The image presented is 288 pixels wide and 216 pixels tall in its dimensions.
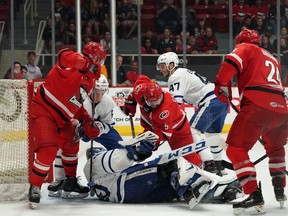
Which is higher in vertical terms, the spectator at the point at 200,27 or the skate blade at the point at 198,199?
the spectator at the point at 200,27

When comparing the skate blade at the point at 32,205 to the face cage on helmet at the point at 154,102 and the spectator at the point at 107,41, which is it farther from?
the spectator at the point at 107,41

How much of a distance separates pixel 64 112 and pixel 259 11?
276 inches

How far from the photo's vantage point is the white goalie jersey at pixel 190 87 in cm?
664

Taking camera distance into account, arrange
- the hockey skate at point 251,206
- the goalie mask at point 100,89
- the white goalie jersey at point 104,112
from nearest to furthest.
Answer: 1. the hockey skate at point 251,206
2. the goalie mask at point 100,89
3. the white goalie jersey at point 104,112

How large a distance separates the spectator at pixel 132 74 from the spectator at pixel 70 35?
920 mm

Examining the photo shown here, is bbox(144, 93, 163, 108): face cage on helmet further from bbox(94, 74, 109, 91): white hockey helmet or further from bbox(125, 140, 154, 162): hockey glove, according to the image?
bbox(94, 74, 109, 91): white hockey helmet

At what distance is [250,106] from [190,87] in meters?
1.94

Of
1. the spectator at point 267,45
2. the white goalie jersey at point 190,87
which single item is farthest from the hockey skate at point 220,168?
the spectator at point 267,45

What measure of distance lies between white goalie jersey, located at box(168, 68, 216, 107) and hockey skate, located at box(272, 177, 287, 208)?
5.35ft

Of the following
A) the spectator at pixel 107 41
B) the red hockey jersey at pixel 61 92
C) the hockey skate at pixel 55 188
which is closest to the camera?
the red hockey jersey at pixel 61 92

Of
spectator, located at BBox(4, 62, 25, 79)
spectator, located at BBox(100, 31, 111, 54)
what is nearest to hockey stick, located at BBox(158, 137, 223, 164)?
spectator, located at BBox(100, 31, 111, 54)

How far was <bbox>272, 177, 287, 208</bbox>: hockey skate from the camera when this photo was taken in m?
5.07

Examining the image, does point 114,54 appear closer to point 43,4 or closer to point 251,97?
point 43,4

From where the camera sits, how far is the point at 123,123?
10109 mm
